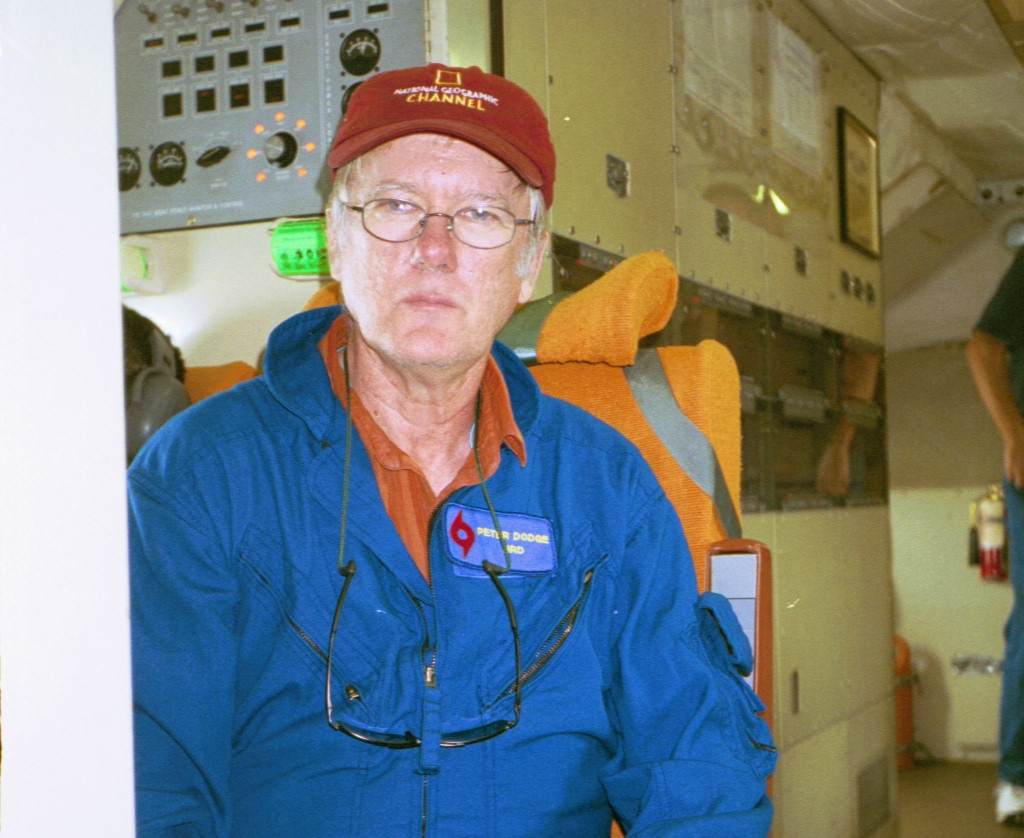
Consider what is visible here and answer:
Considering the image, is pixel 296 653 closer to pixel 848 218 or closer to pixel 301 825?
pixel 301 825

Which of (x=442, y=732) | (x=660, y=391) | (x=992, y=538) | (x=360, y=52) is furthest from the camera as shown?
(x=992, y=538)

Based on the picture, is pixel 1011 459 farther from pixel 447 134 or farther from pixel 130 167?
pixel 447 134

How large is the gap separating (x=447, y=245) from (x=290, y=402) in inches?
11.7

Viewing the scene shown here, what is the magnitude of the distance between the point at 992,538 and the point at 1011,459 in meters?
2.01

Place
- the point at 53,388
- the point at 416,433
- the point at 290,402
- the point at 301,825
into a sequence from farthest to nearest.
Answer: the point at 416,433 → the point at 290,402 → the point at 301,825 → the point at 53,388

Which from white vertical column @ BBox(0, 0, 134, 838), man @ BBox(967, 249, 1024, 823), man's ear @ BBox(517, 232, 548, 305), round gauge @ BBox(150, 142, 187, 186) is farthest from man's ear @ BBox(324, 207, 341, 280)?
man @ BBox(967, 249, 1024, 823)

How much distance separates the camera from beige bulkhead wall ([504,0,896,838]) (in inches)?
97.3

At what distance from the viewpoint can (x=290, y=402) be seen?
4.57 feet

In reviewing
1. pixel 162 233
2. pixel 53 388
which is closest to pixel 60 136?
pixel 53 388

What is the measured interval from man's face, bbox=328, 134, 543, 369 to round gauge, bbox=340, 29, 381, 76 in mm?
744

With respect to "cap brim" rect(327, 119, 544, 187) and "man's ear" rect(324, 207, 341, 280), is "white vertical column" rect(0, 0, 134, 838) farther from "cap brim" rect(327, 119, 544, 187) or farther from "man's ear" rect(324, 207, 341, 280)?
"man's ear" rect(324, 207, 341, 280)

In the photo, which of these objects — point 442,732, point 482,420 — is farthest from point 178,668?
point 482,420

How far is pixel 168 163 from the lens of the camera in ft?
7.91

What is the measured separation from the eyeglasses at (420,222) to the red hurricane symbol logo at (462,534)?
14.8 inches
